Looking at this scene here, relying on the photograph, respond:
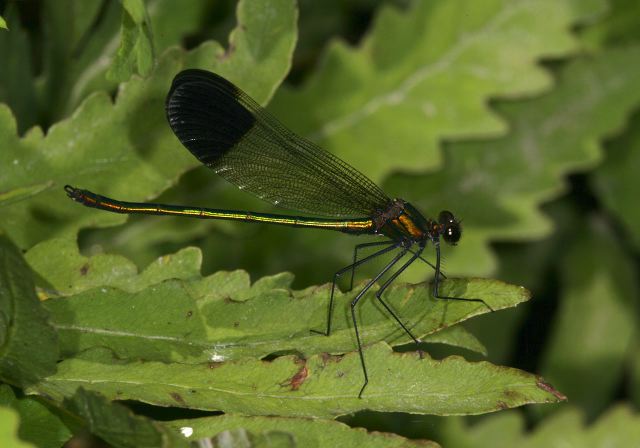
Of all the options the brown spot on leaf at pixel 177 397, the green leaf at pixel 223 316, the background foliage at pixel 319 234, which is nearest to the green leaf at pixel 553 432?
the background foliage at pixel 319 234

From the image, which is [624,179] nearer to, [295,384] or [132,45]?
[295,384]

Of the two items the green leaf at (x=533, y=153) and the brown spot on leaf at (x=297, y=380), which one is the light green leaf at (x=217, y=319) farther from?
the green leaf at (x=533, y=153)

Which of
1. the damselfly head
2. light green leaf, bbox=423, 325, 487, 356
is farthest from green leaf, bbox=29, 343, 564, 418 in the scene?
the damselfly head

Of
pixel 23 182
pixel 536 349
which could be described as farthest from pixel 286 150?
pixel 536 349

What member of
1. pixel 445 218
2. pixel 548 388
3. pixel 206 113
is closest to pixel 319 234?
pixel 445 218

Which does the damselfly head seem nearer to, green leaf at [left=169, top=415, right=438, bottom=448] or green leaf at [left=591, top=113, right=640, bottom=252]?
green leaf at [left=591, top=113, right=640, bottom=252]

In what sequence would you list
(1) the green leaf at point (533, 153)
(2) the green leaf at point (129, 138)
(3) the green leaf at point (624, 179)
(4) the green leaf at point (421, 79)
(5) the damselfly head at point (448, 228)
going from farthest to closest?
1. (3) the green leaf at point (624, 179)
2. (1) the green leaf at point (533, 153)
3. (4) the green leaf at point (421, 79)
4. (5) the damselfly head at point (448, 228)
5. (2) the green leaf at point (129, 138)
